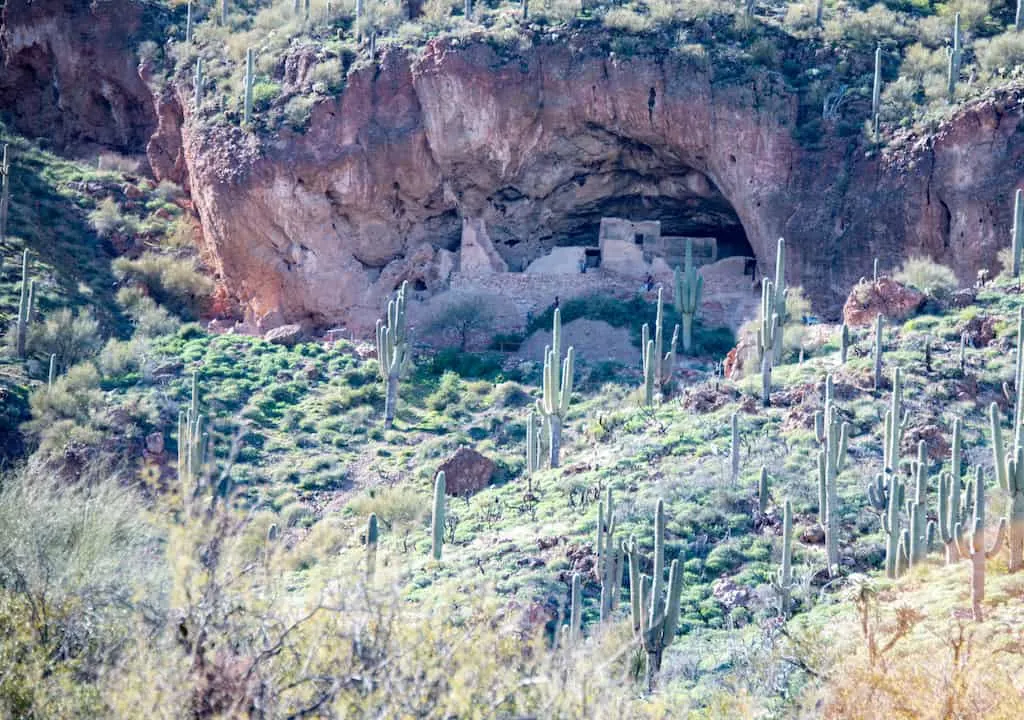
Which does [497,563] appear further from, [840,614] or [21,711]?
[21,711]

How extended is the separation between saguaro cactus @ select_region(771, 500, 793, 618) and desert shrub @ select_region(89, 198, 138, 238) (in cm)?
2641

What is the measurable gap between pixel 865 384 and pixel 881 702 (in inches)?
586

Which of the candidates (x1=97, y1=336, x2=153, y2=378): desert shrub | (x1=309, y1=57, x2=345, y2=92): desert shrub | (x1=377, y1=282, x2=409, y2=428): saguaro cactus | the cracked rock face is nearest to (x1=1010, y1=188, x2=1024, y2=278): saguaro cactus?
the cracked rock face

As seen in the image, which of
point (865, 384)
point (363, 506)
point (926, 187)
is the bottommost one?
point (363, 506)

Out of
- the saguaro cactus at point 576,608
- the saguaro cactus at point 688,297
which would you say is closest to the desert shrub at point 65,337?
the saguaro cactus at point 688,297

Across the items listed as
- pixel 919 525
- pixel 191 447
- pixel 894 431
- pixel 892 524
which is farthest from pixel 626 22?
pixel 919 525

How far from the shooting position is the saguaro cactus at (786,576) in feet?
86.4

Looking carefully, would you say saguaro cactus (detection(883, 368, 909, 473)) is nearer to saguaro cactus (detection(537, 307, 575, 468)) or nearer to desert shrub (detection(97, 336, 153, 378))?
saguaro cactus (detection(537, 307, 575, 468))

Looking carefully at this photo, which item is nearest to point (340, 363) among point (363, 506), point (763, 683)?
point (363, 506)

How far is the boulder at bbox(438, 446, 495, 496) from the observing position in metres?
35.5

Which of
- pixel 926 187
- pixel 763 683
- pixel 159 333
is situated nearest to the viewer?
pixel 763 683

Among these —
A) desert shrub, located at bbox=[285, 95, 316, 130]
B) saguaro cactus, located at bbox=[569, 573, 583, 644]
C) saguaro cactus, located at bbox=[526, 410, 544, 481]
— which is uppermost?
desert shrub, located at bbox=[285, 95, 316, 130]

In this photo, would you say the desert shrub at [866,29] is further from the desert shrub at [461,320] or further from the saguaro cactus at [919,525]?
the saguaro cactus at [919,525]

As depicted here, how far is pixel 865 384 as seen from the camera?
34.1 m
